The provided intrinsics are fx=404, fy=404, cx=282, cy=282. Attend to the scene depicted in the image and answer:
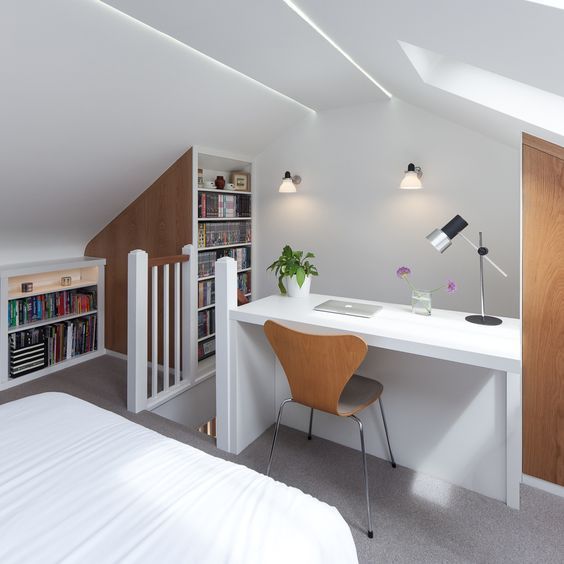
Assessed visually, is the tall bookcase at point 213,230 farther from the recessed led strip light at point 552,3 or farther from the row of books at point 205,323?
the recessed led strip light at point 552,3

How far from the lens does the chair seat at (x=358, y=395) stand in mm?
1772

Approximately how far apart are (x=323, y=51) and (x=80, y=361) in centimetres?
322

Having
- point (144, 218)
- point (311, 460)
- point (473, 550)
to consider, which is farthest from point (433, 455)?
point (144, 218)

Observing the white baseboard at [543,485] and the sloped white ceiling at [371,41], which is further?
the white baseboard at [543,485]

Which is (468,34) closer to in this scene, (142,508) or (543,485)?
(142,508)

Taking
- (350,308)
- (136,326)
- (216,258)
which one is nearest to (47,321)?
(136,326)

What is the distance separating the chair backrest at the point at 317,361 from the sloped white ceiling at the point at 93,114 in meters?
1.63

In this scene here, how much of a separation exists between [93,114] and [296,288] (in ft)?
5.30

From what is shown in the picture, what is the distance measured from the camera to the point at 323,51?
2.29m

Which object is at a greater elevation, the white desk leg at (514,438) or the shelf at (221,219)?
the shelf at (221,219)

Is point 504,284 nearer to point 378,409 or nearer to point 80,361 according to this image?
point 378,409

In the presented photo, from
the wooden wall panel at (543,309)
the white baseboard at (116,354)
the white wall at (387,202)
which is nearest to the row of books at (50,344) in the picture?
the white baseboard at (116,354)

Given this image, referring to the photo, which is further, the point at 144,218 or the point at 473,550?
the point at 144,218

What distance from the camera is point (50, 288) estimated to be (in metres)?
3.54
